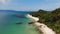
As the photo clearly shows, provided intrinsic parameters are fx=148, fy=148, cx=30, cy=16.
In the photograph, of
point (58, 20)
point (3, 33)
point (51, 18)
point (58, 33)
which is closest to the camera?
point (58, 33)

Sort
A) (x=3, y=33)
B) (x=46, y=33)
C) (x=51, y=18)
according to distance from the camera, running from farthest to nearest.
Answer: (x=51, y=18) → (x=3, y=33) → (x=46, y=33)

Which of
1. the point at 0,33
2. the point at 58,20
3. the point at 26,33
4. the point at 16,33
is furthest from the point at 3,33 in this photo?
the point at 58,20

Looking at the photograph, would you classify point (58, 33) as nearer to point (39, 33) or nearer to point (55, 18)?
point (39, 33)

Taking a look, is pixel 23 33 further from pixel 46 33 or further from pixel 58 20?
pixel 58 20

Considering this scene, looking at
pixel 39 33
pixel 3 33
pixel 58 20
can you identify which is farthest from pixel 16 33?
pixel 58 20

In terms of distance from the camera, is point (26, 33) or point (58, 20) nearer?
point (26, 33)

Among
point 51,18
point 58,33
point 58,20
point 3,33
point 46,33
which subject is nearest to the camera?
point 58,33

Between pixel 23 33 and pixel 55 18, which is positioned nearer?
pixel 23 33

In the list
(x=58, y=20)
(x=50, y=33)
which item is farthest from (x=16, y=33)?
(x=58, y=20)

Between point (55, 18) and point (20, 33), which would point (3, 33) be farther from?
point (55, 18)
